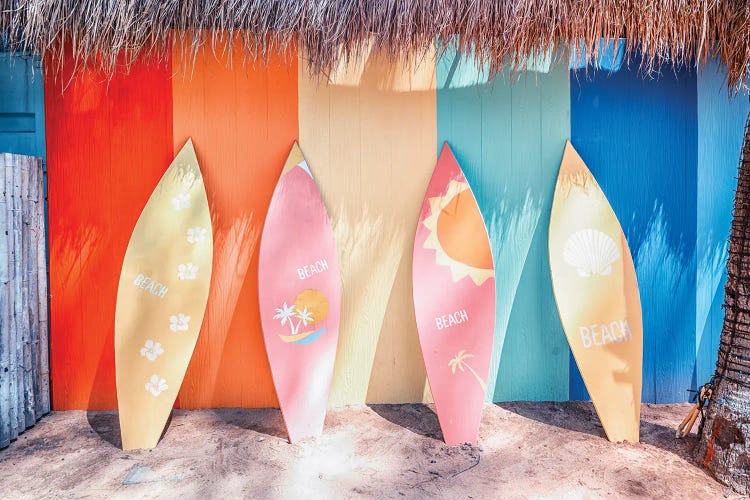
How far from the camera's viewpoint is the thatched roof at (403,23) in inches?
76.5

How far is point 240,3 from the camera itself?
6.53 feet

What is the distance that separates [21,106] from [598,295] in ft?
10.1

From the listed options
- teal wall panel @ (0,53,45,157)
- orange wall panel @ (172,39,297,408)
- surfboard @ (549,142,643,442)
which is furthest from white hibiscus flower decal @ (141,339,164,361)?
surfboard @ (549,142,643,442)

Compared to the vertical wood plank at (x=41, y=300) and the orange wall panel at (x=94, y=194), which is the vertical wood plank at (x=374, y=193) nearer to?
the orange wall panel at (x=94, y=194)

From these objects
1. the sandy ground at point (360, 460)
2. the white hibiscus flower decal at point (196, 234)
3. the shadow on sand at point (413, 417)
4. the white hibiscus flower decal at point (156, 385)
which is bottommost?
the sandy ground at point (360, 460)

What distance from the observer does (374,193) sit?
2258 millimetres

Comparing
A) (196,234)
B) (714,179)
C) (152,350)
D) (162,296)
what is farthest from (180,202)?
(714,179)

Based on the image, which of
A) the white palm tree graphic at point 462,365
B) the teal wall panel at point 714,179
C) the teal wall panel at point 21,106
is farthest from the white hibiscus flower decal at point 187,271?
the teal wall panel at point 714,179

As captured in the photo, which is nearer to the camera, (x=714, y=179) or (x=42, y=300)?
(x=42, y=300)

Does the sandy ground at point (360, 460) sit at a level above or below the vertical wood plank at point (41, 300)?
below

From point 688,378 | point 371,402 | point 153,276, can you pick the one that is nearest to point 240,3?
point 153,276

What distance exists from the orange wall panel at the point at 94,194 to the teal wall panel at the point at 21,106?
6 cm

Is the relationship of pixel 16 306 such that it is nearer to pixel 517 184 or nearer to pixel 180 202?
pixel 180 202

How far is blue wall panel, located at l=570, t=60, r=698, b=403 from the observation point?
2250 mm
